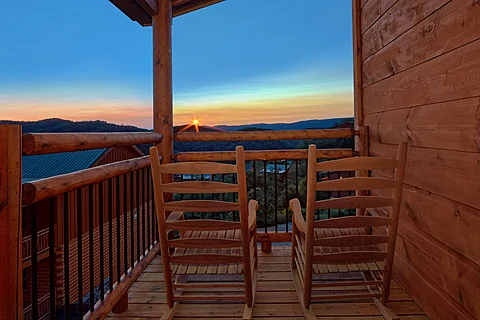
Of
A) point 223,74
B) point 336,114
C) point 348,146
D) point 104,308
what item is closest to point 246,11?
point 223,74

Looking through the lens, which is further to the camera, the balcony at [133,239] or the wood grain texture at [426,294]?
the wood grain texture at [426,294]

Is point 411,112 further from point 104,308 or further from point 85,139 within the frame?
point 104,308

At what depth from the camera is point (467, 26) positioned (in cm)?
150

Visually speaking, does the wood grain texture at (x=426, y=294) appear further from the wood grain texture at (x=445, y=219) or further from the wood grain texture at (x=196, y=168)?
the wood grain texture at (x=196, y=168)

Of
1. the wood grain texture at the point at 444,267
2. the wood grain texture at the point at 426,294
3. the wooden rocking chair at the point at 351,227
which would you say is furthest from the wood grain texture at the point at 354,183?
the wood grain texture at the point at 426,294

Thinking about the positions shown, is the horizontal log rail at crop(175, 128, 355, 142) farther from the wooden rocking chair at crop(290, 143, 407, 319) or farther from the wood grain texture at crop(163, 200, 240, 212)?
the wood grain texture at crop(163, 200, 240, 212)

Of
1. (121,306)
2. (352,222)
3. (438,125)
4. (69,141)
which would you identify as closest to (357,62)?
(438,125)

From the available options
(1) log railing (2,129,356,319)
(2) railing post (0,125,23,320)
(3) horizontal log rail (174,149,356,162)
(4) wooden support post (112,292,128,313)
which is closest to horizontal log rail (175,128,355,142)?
(1) log railing (2,129,356,319)

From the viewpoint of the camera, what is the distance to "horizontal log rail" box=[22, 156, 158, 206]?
3.81ft

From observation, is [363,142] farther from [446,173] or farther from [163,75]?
[163,75]

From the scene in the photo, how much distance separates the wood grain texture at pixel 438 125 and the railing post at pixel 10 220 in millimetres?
1825

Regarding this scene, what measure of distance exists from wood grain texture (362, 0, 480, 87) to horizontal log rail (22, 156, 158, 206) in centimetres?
187

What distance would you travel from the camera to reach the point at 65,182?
1.38 meters

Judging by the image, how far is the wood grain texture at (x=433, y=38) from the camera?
58.7 inches
